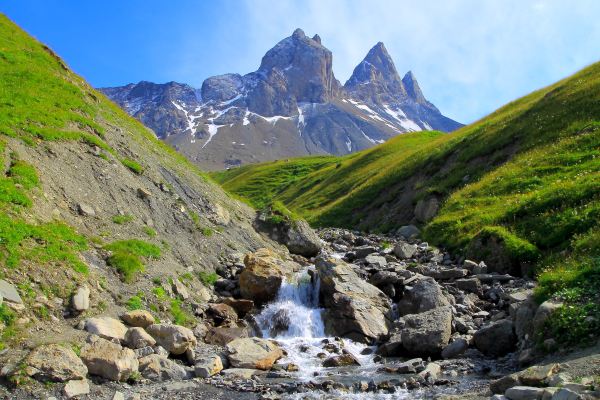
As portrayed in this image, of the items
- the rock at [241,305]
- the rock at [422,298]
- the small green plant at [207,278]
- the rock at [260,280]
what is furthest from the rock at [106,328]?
the rock at [422,298]

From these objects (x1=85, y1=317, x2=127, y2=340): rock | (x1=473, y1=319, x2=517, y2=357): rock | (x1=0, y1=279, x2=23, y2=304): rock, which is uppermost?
(x1=0, y1=279, x2=23, y2=304): rock

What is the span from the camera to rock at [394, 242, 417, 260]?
1366 inches

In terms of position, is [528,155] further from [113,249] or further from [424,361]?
[113,249]

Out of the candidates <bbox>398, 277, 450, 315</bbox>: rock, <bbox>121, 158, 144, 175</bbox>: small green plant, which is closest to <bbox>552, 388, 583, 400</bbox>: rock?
<bbox>398, 277, 450, 315</bbox>: rock

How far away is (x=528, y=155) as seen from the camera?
43.5 metres

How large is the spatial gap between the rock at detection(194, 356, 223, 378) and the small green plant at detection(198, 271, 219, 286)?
8.91 meters

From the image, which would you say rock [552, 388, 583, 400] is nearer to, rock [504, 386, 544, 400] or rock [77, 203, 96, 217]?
rock [504, 386, 544, 400]

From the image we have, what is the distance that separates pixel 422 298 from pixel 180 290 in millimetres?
12845

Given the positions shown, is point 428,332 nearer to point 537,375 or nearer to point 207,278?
point 537,375

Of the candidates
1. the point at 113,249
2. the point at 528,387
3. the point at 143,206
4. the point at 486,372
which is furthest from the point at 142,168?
the point at 528,387

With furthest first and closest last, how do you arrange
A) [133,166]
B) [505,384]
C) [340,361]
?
1. [133,166]
2. [340,361]
3. [505,384]

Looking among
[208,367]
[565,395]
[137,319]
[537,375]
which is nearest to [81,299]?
[137,319]

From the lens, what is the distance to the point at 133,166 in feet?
111

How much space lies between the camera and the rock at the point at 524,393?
Answer: 469 inches
